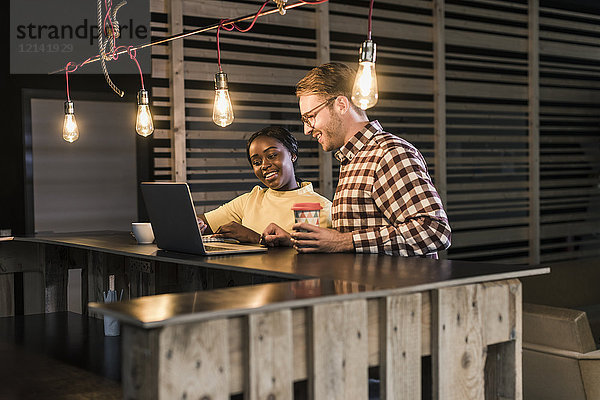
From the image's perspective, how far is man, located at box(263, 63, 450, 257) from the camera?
2.67m

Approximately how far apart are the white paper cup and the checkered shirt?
6.3 inches

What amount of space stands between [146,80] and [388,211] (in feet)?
11.2

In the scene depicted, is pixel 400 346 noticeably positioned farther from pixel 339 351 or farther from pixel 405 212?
pixel 405 212

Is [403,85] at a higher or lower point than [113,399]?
higher

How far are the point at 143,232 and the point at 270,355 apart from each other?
5.33ft

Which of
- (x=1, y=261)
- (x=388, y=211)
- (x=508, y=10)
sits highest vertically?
(x=508, y=10)

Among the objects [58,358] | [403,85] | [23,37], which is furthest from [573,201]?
[58,358]

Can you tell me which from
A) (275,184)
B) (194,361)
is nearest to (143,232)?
(275,184)

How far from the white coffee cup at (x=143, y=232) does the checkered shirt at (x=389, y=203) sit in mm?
879

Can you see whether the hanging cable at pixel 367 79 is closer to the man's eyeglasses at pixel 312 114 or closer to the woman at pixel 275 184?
the man's eyeglasses at pixel 312 114

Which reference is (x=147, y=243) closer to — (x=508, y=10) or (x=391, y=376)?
(x=391, y=376)

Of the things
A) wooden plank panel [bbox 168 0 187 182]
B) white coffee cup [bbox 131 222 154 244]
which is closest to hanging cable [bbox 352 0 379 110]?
white coffee cup [bbox 131 222 154 244]

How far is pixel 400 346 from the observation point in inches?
82.7

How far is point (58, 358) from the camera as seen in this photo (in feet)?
9.09
